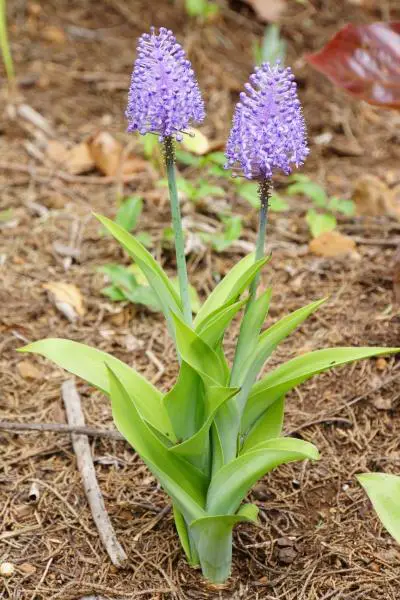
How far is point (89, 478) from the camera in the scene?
2.35m

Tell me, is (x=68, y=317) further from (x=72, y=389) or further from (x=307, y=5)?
(x=307, y=5)

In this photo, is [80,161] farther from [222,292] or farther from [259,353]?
[259,353]

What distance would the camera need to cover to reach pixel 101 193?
12.7 ft

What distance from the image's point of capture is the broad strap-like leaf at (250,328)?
73.0 inches

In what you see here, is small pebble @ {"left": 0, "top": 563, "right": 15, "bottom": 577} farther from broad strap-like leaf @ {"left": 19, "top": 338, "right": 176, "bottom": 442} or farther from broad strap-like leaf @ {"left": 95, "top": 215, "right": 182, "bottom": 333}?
broad strap-like leaf @ {"left": 95, "top": 215, "right": 182, "bottom": 333}

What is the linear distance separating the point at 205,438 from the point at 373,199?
2050 millimetres

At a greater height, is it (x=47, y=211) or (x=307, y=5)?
(x=307, y=5)

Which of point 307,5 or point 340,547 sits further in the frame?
point 307,5

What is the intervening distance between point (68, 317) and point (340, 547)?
4.46 feet

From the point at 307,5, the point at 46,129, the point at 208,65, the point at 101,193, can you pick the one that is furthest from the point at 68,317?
the point at 307,5

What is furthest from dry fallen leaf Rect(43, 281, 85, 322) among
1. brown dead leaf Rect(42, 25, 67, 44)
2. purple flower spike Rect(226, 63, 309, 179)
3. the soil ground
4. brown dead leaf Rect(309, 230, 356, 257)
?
brown dead leaf Rect(42, 25, 67, 44)

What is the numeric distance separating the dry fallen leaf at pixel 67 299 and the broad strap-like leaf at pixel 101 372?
103cm

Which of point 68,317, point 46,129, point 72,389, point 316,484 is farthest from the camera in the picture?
point 46,129

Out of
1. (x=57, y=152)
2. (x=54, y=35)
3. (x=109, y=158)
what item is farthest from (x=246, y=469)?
(x=54, y=35)
